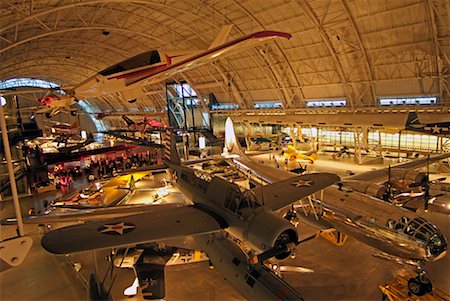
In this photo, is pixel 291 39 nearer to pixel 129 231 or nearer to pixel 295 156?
pixel 295 156

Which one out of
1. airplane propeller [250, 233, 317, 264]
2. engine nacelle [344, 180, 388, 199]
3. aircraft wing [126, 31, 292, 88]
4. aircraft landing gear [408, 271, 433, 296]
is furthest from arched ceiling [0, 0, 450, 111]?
airplane propeller [250, 233, 317, 264]

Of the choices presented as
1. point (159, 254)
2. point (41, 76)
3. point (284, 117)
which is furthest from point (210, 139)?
point (41, 76)

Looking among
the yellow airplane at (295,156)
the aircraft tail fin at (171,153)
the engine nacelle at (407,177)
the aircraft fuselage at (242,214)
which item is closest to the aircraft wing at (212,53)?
the aircraft tail fin at (171,153)

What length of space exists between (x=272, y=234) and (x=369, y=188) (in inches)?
283

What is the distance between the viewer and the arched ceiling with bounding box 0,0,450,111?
59.2 ft

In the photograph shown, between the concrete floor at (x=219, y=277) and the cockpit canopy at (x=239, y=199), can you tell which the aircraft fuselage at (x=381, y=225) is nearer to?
the concrete floor at (x=219, y=277)

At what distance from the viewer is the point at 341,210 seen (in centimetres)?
1027

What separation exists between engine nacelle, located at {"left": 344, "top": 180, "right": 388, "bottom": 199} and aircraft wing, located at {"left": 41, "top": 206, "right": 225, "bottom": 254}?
702 cm

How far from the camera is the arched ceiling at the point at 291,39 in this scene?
59.2ft

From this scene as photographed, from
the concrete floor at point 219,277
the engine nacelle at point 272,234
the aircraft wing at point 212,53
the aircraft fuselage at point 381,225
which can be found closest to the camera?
the engine nacelle at point 272,234

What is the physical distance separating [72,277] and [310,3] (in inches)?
816

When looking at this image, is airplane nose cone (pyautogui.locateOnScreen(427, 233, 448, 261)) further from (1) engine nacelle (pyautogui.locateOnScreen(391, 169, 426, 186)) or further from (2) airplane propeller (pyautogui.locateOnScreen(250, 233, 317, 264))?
(1) engine nacelle (pyautogui.locateOnScreen(391, 169, 426, 186))

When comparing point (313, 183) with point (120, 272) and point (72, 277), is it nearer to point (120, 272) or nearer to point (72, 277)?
point (120, 272)

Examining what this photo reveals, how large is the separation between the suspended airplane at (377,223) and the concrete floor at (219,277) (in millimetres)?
1021
